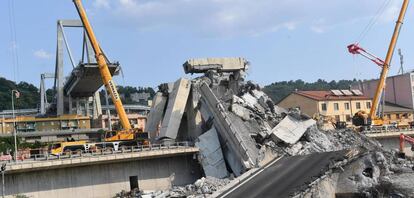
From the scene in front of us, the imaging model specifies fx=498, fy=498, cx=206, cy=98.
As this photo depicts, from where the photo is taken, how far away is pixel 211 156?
46938mm

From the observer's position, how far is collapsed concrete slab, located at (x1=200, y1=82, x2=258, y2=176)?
43166 mm

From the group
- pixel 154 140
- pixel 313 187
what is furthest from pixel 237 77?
pixel 313 187

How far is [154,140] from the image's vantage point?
5466cm

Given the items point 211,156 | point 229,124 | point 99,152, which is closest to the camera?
point 99,152

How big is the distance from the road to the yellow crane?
1616cm

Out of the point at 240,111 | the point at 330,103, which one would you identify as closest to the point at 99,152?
the point at 240,111

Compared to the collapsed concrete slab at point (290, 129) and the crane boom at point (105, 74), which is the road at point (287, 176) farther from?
the crane boom at point (105, 74)

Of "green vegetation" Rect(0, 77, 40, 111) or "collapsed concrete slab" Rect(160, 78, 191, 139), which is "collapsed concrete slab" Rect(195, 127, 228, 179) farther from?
"green vegetation" Rect(0, 77, 40, 111)

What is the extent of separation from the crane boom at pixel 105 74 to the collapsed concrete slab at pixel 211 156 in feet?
28.6

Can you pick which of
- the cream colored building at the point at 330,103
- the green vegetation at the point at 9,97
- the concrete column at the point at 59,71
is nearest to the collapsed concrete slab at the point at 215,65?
the cream colored building at the point at 330,103

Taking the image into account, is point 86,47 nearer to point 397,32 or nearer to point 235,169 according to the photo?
point 397,32

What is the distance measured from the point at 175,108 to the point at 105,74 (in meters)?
9.57

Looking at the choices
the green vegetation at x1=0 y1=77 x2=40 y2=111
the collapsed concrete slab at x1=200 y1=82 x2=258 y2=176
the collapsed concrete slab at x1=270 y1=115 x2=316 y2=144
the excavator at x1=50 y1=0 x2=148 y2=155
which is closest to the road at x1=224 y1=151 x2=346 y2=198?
the collapsed concrete slab at x1=200 y1=82 x2=258 y2=176

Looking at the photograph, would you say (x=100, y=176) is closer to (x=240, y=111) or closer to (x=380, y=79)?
(x=240, y=111)
